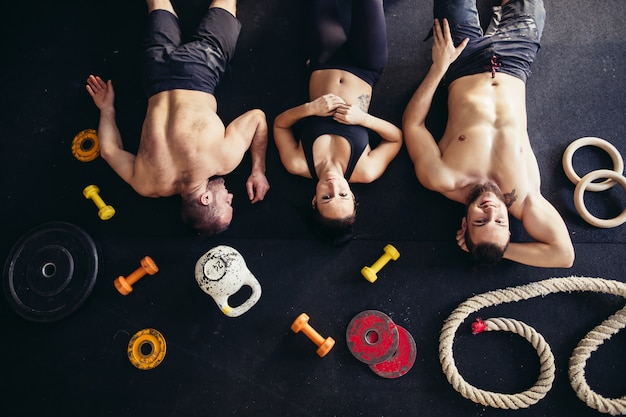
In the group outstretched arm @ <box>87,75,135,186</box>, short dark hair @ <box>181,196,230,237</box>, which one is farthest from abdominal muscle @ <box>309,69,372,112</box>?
outstretched arm @ <box>87,75,135,186</box>

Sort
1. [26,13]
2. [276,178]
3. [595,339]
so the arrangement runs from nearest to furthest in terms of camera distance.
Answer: [595,339] → [276,178] → [26,13]

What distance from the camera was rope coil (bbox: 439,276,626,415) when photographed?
7.38ft

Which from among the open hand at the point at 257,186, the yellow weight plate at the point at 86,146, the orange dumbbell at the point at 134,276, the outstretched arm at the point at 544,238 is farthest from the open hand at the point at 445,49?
the yellow weight plate at the point at 86,146

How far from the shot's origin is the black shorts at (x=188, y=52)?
245 centimetres

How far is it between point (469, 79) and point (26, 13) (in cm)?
288

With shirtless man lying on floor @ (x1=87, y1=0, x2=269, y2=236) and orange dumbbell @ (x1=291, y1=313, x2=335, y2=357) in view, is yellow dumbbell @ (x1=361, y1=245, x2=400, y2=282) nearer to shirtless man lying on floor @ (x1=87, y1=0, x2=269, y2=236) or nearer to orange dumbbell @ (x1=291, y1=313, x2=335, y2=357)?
orange dumbbell @ (x1=291, y1=313, x2=335, y2=357)

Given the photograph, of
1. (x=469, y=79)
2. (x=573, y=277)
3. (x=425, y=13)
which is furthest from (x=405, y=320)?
(x=425, y=13)

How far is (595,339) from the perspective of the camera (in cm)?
231

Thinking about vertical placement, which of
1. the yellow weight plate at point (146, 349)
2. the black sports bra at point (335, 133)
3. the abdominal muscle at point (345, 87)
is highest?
the abdominal muscle at point (345, 87)

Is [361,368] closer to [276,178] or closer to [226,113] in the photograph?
[276,178]

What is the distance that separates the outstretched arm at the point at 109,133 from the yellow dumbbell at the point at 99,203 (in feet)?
0.65

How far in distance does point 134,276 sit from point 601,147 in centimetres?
278

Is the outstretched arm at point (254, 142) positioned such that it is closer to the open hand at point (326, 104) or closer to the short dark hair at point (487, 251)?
the open hand at point (326, 104)

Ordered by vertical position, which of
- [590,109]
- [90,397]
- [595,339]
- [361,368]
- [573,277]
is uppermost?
[590,109]
